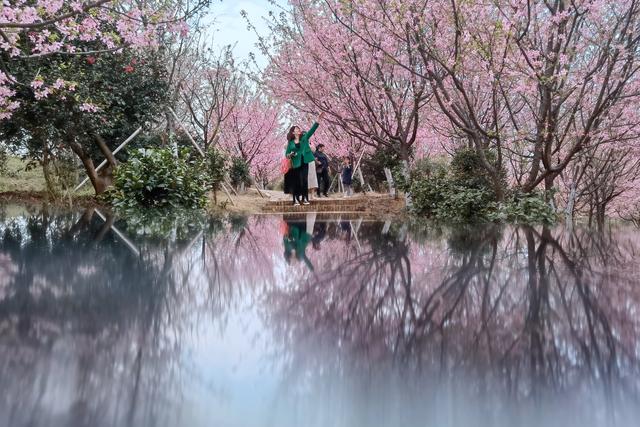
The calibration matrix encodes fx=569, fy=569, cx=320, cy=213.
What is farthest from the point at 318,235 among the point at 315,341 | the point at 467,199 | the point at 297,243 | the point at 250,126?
the point at 250,126

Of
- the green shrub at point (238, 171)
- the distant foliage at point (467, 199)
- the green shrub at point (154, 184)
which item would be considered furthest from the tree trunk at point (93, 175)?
the distant foliage at point (467, 199)

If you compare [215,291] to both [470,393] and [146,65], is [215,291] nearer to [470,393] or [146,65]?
[470,393]

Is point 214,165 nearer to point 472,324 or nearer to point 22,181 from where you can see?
point 22,181

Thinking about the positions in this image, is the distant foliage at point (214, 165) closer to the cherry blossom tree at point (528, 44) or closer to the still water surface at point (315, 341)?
the cherry blossom tree at point (528, 44)

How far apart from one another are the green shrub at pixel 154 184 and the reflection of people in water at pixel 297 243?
11.2ft

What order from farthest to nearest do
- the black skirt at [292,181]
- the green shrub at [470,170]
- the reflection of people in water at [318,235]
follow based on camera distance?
the black skirt at [292,181] → the green shrub at [470,170] → the reflection of people in water at [318,235]

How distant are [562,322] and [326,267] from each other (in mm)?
2013

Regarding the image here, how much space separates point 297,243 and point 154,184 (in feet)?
18.2

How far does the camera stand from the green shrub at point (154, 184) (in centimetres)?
1079

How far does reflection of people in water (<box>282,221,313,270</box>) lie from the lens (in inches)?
194

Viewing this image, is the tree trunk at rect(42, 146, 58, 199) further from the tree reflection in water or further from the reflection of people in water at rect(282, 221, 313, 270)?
the tree reflection in water

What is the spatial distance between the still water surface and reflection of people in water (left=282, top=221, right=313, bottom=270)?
0.72 ft

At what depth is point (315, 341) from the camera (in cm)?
221

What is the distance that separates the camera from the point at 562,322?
2.60m
